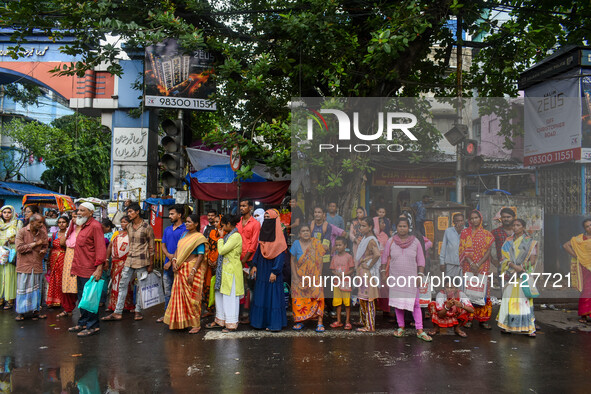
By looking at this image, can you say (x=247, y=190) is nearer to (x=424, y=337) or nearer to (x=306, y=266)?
(x=306, y=266)

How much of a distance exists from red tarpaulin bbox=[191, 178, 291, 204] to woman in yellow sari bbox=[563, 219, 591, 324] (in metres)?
5.56

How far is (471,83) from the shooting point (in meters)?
9.73

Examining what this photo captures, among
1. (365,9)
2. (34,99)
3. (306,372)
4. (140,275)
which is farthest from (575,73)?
(34,99)

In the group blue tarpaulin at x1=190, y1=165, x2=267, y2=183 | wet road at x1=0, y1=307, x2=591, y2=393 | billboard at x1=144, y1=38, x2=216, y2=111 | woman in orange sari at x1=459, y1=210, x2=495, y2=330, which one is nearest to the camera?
wet road at x1=0, y1=307, x2=591, y2=393

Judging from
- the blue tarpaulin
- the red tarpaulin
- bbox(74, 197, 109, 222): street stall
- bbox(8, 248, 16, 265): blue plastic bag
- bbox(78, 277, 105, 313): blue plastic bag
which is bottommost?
bbox(78, 277, 105, 313): blue plastic bag

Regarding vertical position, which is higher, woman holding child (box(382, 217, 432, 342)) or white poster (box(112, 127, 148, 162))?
white poster (box(112, 127, 148, 162))

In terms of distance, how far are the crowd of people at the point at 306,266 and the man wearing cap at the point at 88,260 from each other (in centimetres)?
1

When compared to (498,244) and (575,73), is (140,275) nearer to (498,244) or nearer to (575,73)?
(498,244)

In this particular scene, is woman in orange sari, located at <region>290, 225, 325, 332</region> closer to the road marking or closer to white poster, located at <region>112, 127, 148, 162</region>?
the road marking

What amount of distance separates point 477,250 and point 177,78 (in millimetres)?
6690

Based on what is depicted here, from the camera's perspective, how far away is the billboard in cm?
885

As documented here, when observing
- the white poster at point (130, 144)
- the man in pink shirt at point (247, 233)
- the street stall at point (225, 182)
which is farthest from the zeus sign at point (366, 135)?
the white poster at point (130, 144)

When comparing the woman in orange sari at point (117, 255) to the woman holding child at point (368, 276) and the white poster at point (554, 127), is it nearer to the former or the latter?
the woman holding child at point (368, 276)

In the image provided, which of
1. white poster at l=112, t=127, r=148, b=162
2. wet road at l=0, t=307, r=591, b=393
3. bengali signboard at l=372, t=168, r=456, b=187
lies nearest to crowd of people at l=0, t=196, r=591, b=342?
wet road at l=0, t=307, r=591, b=393
